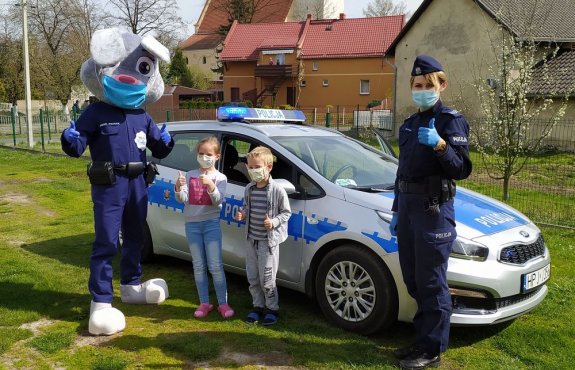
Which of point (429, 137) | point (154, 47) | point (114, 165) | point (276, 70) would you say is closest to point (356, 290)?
point (429, 137)

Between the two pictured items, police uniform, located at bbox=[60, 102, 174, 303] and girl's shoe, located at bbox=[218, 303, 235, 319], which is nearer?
police uniform, located at bbox=[60, 102, 174, 303]

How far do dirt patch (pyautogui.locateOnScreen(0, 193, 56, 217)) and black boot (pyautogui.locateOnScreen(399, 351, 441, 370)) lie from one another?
719 centimetres

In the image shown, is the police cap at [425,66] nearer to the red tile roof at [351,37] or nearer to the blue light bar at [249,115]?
the blue light bar at [249,115]

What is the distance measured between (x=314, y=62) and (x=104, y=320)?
42.0 metres

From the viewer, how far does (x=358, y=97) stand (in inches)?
1742

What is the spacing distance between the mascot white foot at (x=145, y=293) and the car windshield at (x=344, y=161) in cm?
173

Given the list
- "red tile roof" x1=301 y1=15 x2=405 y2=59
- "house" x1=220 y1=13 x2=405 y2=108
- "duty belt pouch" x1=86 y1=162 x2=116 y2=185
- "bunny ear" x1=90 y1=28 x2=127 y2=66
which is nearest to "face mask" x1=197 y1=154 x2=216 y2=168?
"duty belt pouch" x1=86 y1=162 x2=116 y2=185

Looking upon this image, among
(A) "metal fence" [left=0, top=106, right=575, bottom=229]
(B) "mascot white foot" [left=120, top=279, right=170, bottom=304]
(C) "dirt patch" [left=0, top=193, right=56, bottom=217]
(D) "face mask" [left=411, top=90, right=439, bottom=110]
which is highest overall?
(D) "face mask" [left=411, top=90, right=439, bottom=110]

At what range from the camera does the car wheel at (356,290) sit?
13.3ft

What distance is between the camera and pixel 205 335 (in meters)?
4.29

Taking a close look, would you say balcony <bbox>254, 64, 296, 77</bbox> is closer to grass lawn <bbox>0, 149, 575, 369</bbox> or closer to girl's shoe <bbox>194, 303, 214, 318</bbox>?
grass lawn <bbox>0, 149, 575, 369</bbox>

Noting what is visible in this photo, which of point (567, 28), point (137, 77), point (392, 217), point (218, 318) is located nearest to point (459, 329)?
point (392, 217)

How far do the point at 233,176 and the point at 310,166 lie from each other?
0.89 m

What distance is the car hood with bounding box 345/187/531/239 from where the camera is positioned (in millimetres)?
4062
